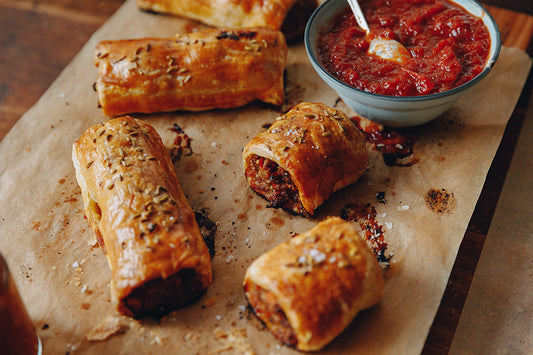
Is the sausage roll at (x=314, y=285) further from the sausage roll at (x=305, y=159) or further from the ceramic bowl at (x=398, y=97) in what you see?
the ceramic bowl at (x=398, y=97)

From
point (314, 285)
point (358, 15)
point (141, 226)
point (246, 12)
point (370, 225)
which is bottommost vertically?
point (370, 225)

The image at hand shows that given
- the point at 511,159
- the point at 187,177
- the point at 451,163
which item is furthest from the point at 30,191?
the point at 511,159

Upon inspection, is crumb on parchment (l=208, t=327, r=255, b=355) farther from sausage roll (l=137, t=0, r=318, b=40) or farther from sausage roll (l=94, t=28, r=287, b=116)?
sausage roll (l=137, t=0, r=318, b=40)

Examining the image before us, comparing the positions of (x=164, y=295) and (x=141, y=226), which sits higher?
(x=141, y=226)

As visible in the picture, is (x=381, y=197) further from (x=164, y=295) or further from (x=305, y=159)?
(x=164, y=295)

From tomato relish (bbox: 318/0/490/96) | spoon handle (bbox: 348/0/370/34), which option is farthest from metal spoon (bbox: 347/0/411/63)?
spoon handle (bbox: 348/0/370/34)

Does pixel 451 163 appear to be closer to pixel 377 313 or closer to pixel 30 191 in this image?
pixel 377 313

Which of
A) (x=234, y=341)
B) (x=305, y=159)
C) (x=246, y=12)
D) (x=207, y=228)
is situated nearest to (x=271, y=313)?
(x=234, y=341)
